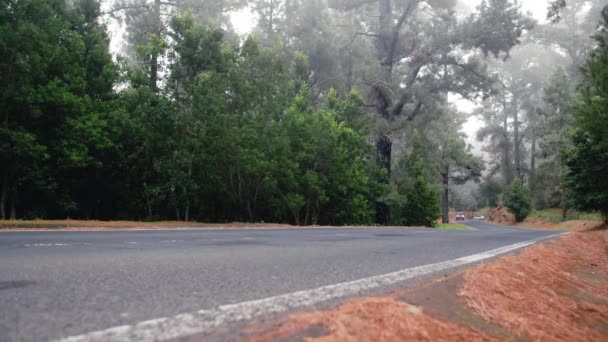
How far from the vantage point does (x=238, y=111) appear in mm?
20500

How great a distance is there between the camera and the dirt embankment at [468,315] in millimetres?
1848

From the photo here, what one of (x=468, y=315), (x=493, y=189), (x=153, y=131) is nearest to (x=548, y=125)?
(x=493, y=189)

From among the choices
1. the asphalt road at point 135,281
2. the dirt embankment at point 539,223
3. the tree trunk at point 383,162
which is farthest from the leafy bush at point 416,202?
the asphalt road at point 135,281

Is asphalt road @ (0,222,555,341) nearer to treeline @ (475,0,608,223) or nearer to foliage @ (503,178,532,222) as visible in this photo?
treeline @ (475,0,608,223)

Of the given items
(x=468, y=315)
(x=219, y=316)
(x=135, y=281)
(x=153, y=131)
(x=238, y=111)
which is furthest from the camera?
(x=238, y=111)

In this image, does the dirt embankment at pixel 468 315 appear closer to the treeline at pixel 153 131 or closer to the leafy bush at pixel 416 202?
the treeline at pixel 153 131

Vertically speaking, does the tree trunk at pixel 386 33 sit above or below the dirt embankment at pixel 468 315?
above

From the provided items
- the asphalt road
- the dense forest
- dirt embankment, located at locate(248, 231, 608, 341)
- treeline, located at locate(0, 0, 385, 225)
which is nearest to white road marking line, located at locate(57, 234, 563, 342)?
the asphalt road

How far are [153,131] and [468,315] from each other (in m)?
18.4

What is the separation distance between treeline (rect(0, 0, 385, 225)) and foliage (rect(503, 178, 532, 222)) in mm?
34632

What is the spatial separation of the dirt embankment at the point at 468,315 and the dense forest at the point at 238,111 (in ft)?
25.6

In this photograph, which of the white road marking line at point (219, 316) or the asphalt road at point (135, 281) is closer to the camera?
the white road marking line at point (219, 316)

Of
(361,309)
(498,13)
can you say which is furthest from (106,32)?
(361,309)

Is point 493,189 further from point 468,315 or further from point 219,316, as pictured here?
point 219,316
